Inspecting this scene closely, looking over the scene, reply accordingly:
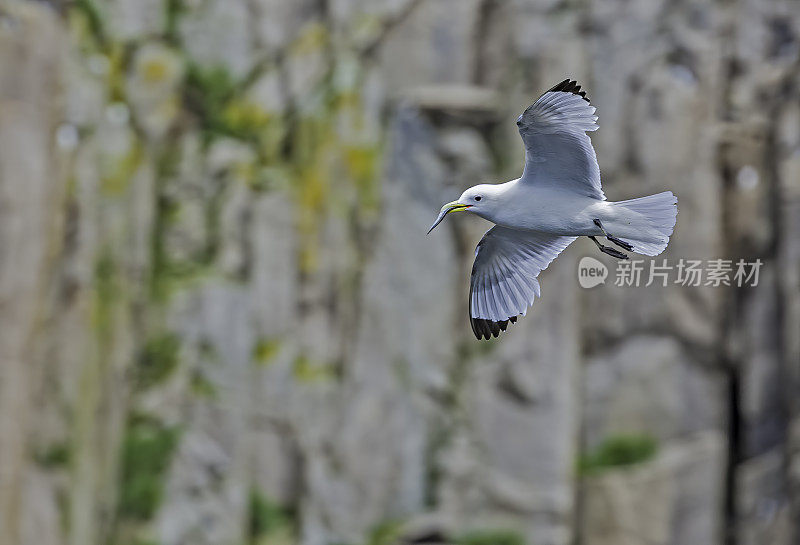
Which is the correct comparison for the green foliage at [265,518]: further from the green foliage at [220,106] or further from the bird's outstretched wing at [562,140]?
the bird's outstretched wing at [562,140]

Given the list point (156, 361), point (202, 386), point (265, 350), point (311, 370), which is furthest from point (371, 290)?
point (156, 361)

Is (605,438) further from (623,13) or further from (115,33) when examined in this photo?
(115,33)

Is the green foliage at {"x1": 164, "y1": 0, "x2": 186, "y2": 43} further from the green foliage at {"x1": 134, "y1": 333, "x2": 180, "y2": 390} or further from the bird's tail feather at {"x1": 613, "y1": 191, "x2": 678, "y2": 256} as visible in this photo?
the bird's tail feather at {"x1": 613, "y1": 191, "x2": 678, "y2": 256}

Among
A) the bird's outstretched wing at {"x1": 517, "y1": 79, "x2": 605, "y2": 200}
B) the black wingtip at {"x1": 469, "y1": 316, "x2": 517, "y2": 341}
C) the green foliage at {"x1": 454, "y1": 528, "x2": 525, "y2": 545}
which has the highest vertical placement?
the bird's outstretched wing at {"x1": 517, "y1": 79, "x2": 605, "y2": 200}

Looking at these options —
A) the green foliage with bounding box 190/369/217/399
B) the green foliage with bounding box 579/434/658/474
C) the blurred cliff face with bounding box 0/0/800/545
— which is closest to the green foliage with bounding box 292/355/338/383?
the blurred cliff face with bounding box 0/0/800/545

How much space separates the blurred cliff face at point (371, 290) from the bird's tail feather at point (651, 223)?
481cm

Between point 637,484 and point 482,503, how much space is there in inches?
55.0

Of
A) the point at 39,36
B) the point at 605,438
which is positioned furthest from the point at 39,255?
the point at 605,438

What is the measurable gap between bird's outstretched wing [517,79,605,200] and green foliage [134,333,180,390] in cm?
554

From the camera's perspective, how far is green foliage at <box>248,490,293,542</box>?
9.60 meters

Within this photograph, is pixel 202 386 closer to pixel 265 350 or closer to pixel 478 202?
pixel 265 350

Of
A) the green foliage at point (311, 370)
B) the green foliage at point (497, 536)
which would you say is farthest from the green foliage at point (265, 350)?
the green foliage at point (497, 536)

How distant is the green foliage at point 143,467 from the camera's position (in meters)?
9.31

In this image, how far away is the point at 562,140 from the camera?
4.56m
